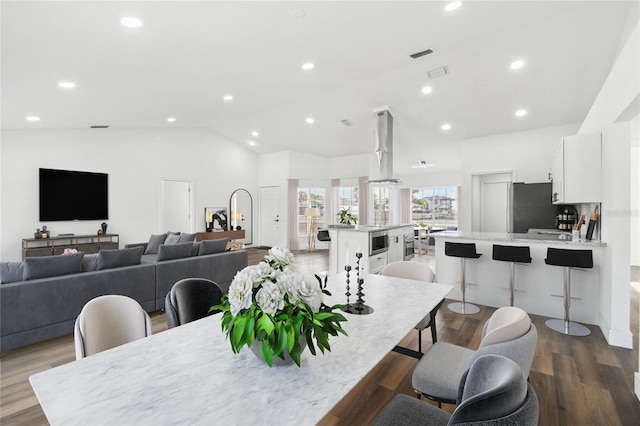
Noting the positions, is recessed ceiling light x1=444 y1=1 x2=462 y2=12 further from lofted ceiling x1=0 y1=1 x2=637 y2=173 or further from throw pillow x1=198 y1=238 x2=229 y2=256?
throw pillow x1=198 y1=238 x2=229 y2=256

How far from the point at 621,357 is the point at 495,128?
181 inches

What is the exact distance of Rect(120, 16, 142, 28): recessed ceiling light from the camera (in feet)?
9.11

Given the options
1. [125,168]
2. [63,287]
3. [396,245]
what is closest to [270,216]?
[125,168]

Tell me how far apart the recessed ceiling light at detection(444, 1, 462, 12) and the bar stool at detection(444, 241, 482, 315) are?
2.71 meters

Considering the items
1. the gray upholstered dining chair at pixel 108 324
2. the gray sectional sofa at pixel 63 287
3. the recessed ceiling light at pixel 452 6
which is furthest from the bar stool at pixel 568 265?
the gray sectional sofa at pixel 63 287

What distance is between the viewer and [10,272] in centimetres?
280

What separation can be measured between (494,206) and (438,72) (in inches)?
139

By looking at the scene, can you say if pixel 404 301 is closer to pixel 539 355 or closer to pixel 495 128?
pixel 539 355

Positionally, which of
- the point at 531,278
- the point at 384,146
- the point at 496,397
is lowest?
the point at 531,278

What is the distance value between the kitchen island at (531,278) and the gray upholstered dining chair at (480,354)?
2652mm

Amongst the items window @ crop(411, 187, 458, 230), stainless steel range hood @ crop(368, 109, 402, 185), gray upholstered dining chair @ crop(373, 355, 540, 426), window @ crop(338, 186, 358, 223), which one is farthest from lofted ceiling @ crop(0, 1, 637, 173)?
window @ crop(411, 187, 458, 230)

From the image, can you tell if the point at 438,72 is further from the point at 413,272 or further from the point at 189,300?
the point at 189,300

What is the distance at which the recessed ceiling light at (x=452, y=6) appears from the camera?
2990 millimetres

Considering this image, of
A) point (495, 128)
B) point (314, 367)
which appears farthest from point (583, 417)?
point (495, 128)
